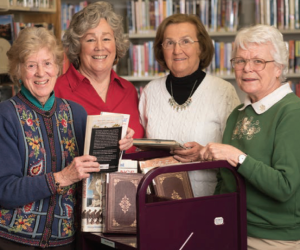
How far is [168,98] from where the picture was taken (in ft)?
9.53

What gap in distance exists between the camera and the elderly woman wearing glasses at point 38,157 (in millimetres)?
2074

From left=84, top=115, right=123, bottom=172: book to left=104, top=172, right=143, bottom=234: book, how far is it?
0.43 feet

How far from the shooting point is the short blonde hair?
2.19 meters

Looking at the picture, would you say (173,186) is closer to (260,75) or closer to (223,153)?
(223,153)

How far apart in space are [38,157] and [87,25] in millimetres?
1052

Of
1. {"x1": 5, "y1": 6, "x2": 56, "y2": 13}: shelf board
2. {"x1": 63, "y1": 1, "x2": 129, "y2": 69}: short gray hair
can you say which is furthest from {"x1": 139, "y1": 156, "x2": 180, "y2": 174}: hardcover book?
{"x1": 5, "y1": 6, "x2": 56, "y2": 13}: shelf board

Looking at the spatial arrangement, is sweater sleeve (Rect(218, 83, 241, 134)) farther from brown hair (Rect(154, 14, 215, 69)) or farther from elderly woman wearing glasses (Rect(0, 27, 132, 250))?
elderly woman wearing glasses (Rect(0, 27, 132, 250))

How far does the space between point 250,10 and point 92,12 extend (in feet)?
8.48

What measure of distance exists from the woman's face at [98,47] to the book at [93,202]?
0.90 m

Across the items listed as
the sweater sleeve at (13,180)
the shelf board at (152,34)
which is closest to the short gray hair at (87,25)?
the sweater sleeve at (13,180)

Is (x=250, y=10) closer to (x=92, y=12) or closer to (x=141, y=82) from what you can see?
(x=141, y=82)

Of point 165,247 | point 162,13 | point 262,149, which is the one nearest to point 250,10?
point 162,13

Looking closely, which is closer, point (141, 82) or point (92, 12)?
point (92, 12)

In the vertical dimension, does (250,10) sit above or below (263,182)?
above
